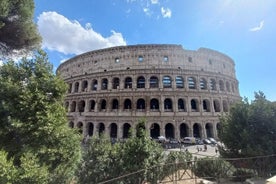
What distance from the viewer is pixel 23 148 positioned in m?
7.06

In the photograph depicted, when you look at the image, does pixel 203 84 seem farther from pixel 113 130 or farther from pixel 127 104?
pixel 113 130

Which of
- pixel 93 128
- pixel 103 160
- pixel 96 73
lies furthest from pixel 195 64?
pixel 103 160

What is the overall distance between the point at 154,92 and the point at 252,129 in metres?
20.6

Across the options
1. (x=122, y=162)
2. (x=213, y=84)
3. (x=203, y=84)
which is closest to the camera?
(x=122, y=162)

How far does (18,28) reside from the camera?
10453mm

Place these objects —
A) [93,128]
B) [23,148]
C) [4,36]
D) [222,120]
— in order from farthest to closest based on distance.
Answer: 1. [93,128]
2. [222,120]
3. [4,36]
4. [23,148]

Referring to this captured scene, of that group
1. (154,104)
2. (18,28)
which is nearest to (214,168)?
(18,28)

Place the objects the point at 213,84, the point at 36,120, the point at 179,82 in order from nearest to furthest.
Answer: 1. the point at 36,120
2. the point at 179,82
3. the point at 213,84

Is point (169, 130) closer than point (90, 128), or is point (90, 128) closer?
point (169, 130)

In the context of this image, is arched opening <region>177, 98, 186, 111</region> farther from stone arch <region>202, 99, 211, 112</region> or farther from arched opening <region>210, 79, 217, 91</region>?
arched opening <region>210, 79, 217, 91</region>

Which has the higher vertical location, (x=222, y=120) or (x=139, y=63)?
(x=139, y=63)

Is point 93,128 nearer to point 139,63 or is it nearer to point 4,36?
point 139,63

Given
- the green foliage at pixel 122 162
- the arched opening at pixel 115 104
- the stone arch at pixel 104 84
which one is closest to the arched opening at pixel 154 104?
the arched opening at pixel 115 104

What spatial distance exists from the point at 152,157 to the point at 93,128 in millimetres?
24267
